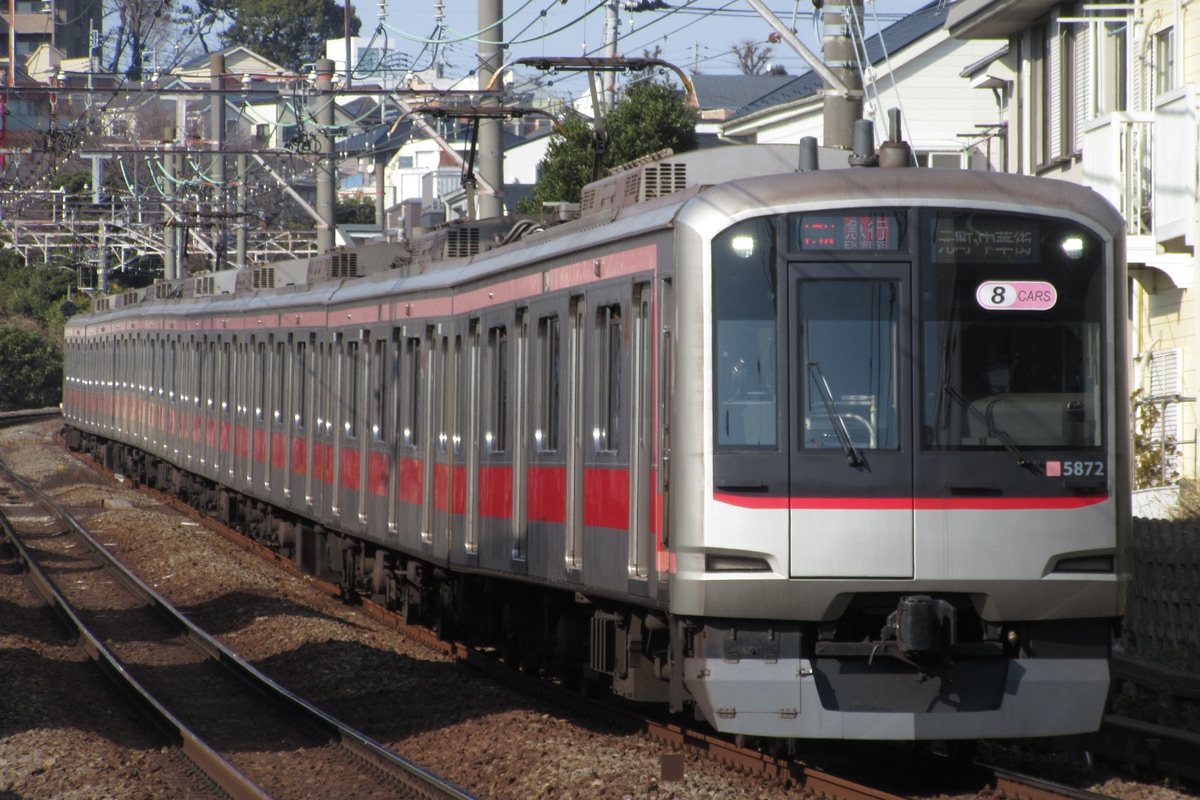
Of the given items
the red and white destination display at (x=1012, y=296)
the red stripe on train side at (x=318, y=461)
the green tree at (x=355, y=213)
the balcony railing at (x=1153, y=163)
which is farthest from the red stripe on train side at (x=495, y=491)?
the green tree at (x=355, y=213)

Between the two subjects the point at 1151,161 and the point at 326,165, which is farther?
the point at 326,165

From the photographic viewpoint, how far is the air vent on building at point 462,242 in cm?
1279

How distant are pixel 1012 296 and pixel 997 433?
23.7 inches

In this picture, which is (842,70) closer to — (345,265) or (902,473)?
(902,473)

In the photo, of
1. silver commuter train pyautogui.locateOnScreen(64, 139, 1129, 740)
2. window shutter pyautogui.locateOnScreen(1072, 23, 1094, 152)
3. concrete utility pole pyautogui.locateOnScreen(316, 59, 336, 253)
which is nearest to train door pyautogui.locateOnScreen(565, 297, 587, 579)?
silver commuter train pyautogui.locateOnScreen(64, 139, 1129, 740)

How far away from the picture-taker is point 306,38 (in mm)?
86688

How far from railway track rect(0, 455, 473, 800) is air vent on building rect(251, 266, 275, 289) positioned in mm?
3830

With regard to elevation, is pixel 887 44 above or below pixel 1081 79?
above

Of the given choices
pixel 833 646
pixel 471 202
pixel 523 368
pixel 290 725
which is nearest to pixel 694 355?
pixel 833 646

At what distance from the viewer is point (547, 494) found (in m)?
9.54

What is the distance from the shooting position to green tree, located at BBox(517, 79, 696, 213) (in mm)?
35688

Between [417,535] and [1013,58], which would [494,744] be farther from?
[1013,58]

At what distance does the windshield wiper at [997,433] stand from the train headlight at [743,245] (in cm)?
103

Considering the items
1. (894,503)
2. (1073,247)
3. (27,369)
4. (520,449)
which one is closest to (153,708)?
(520,449)
